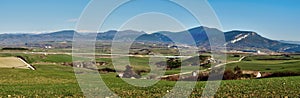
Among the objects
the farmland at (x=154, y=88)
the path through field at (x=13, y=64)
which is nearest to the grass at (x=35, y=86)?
the farmland at (x=154, y=88)

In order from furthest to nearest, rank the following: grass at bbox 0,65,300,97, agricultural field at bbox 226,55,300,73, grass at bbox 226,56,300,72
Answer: agricultural field at bbox 226,55,300,73 < grass at bbox 226,56,300,72 < grass at bbox 0,65,300,97

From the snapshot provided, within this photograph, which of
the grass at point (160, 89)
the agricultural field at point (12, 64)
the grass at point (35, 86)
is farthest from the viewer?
the agricultural field at point (12, 64)

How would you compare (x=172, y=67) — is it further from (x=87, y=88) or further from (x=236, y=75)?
(x=87, y=88)

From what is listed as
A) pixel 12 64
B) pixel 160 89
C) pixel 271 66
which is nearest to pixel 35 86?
pixel 160 89

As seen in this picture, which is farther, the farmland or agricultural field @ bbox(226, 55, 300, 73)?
agricultural field @ bbox(226, 55, 300, 73)

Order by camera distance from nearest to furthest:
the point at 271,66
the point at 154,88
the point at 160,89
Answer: the point at 160,89 < the point at 154,88 < the point at 271,66

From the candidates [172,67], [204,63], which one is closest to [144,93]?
[172,67]

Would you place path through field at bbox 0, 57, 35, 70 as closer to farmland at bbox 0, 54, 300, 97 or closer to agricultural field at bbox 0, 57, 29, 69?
agricultural field at bbox 0, 57, 29, 69

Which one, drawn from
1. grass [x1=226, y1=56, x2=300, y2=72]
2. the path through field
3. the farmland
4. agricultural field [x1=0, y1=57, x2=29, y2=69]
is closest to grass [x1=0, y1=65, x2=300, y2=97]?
the farmland

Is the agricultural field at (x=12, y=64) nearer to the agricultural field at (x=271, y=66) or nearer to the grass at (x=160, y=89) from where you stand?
the agricultural field at (x=271, y=66)

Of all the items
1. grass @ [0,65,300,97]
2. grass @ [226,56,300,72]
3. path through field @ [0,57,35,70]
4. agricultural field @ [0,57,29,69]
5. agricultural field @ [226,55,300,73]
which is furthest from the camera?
agricultural field @ [226,55,300,73]

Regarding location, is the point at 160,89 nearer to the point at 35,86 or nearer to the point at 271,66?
the point at 35,86

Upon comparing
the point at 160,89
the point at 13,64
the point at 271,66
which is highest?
the point at 13,64
